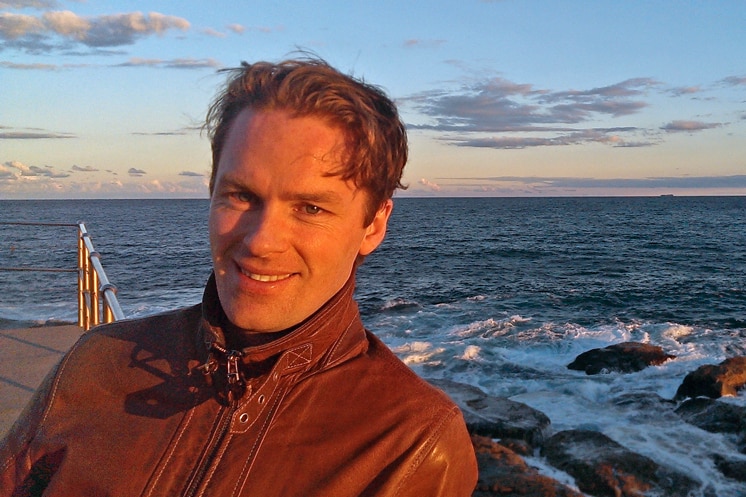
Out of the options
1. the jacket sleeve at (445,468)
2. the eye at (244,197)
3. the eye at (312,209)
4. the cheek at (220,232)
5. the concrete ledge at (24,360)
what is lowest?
the concrete ledge at (24,360)

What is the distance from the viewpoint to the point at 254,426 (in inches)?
57.2

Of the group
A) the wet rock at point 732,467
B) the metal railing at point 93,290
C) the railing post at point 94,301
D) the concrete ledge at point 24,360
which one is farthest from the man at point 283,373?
the wet rock at point 732,467

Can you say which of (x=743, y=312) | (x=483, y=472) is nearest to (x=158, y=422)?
(x=483, y=472)

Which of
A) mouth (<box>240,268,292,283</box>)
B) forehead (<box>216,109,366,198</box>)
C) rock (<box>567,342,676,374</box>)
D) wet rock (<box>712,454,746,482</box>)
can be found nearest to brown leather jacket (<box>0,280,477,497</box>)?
mouth (<box>240,268,292,283</box>)

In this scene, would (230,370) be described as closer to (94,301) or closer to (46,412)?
(46,412)

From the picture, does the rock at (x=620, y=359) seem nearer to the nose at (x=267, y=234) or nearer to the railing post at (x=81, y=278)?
the railing post at (x=81, y=278)

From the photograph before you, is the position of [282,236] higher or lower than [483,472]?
higher

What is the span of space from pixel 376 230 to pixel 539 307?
22251 millimetres

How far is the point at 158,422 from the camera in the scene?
1.54 metres

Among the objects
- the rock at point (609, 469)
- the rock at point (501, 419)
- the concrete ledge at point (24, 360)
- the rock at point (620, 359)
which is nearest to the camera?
the concrete ledge at point (24, 360)

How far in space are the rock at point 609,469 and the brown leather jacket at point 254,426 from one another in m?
7.29

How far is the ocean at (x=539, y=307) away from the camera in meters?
11.5

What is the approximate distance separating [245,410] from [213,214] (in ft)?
1.70

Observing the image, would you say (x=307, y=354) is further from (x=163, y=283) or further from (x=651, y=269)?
(x=651, y=269)
